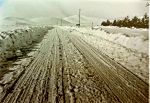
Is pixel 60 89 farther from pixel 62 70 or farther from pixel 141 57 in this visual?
pixel 141 57

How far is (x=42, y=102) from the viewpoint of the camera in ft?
20.4

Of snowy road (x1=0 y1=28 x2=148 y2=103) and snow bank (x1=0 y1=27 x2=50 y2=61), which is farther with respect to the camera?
snow bank (x1=0 y1=27 x2=50 y2=61)

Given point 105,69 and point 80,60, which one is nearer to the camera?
point 105,69

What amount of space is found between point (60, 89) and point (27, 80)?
1.74 m

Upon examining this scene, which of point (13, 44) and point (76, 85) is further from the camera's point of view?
point (13, 44)

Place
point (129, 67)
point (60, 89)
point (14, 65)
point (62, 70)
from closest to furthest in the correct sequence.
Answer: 1. point (60, 89)
2. point (62, 70)
3. point (129, 67)
4. point (14, 65)

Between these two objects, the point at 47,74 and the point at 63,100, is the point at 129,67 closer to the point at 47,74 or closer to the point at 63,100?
the point at 47,74

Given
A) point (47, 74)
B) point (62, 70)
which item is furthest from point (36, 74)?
point (62, 70)

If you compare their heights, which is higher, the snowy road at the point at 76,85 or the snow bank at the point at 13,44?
the snowy road at the point at 76,85

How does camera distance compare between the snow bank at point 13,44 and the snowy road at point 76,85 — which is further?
the snow bank at point 13,44

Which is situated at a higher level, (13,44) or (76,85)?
(76,85)

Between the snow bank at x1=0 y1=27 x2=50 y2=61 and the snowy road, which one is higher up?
the snowy road

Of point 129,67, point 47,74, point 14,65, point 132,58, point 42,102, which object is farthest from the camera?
point 132,58

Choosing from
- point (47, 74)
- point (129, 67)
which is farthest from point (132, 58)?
point (47, 74)
